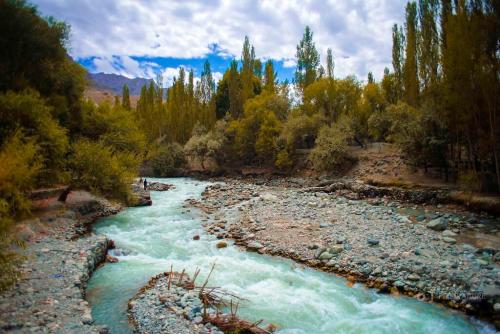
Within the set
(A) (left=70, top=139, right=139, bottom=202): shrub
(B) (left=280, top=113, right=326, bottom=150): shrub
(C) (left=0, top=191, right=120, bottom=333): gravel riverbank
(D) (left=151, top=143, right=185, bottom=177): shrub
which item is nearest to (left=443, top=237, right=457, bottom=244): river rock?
(C) (left=0, top=191, right=120, bottom=333): gravel riverbank

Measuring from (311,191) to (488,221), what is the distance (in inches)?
478

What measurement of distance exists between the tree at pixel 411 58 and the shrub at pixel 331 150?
6735 millimetres

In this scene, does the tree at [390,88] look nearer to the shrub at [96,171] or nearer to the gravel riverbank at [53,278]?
the shrub at [96,171]

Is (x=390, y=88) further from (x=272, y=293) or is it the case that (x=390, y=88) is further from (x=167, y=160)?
(x=272, y=293)

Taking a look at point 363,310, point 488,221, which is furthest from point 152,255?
point 488,221

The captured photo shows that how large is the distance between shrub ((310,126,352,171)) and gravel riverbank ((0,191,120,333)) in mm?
20943

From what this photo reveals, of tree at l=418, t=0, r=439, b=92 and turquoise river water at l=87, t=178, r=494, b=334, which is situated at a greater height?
tree at l=418, t=0, r=439, b=92

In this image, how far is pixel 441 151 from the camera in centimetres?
2091

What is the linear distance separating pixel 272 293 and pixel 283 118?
31030 millimetres

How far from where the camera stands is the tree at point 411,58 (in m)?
28.1

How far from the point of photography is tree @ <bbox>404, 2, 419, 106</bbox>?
28.1 meters

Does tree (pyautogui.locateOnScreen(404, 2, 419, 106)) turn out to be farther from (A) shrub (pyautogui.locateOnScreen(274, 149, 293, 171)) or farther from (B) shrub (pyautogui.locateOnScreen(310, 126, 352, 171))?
(A) shrub (pyautogui.locateOnScreen(274, 149, 293, 171))

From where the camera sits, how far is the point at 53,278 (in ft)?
28.6

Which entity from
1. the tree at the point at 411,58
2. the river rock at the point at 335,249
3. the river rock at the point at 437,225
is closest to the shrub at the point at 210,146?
the tree at the point at 411,58
